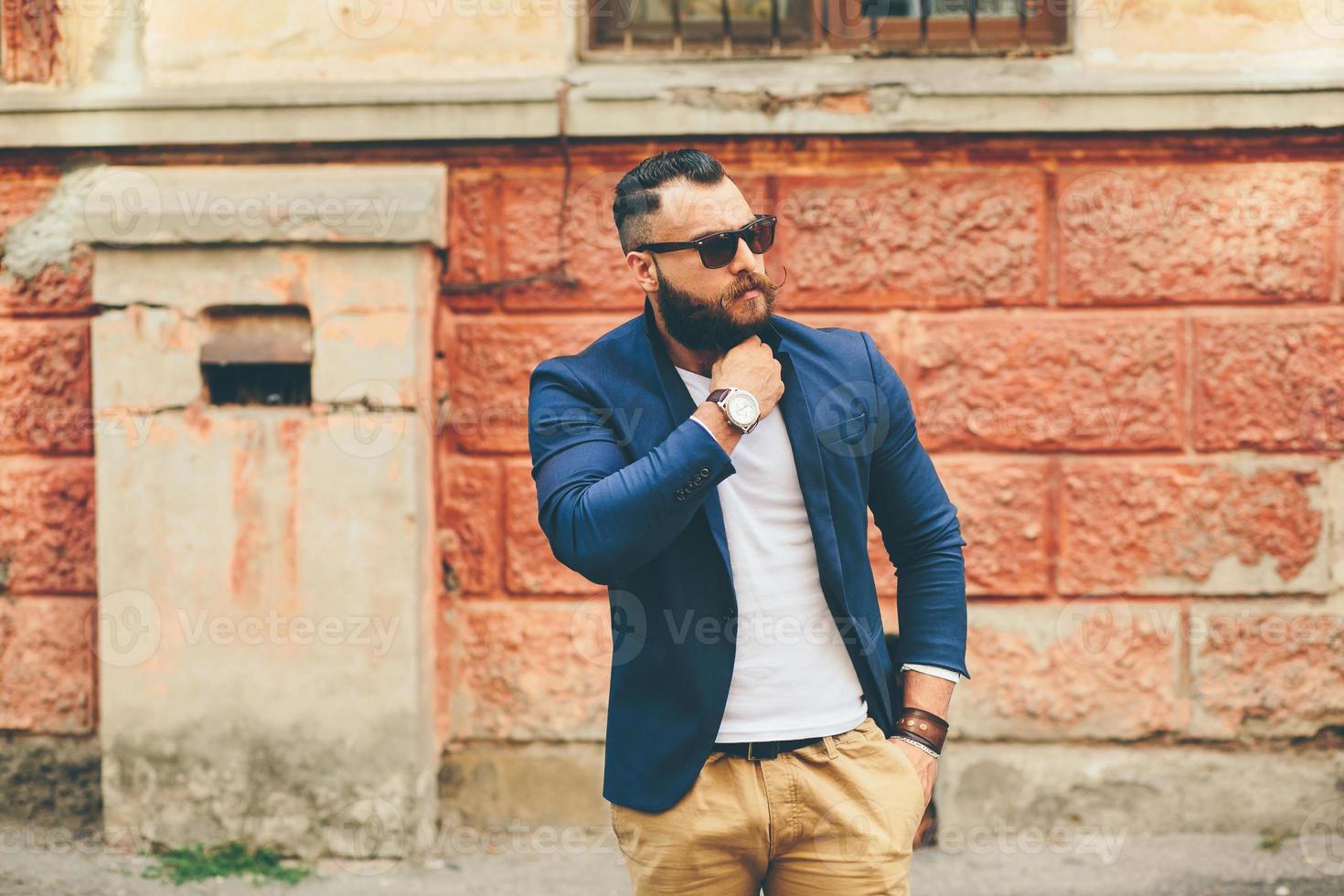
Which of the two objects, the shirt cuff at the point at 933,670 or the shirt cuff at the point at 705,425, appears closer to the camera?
the shirt cuff at the point at 705,425

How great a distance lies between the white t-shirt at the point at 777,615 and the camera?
2225 millimetres

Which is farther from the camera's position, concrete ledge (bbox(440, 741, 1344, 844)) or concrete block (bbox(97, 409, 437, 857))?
concrete ledge (bbox(440, 741, 1344, 844))

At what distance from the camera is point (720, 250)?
7.54 ft

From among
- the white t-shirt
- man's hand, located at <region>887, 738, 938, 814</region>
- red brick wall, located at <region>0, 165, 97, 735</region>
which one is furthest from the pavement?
the white t-shirt

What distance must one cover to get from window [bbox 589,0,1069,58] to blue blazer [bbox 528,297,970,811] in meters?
2.73

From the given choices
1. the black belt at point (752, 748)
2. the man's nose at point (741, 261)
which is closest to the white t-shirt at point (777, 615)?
the black belt at point (752, 748)

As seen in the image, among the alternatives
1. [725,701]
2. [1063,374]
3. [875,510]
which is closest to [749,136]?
[1063,374]

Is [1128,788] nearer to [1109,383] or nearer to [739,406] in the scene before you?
[1109,383]

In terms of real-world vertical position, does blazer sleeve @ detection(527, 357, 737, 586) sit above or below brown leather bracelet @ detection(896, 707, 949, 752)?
above

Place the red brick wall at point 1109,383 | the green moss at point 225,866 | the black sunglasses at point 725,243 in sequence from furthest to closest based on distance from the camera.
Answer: the red brick wall at point 1109,383
the green moss at point 225,866
the black sunglasses at point 725,243

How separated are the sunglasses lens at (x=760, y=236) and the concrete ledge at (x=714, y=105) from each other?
2.39m

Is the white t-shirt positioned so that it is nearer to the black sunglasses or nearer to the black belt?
the black belt

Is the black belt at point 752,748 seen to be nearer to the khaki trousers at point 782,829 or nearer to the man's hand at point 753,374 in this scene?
the khaki trousers at point 782,829

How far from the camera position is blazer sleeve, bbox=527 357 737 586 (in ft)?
6.72
